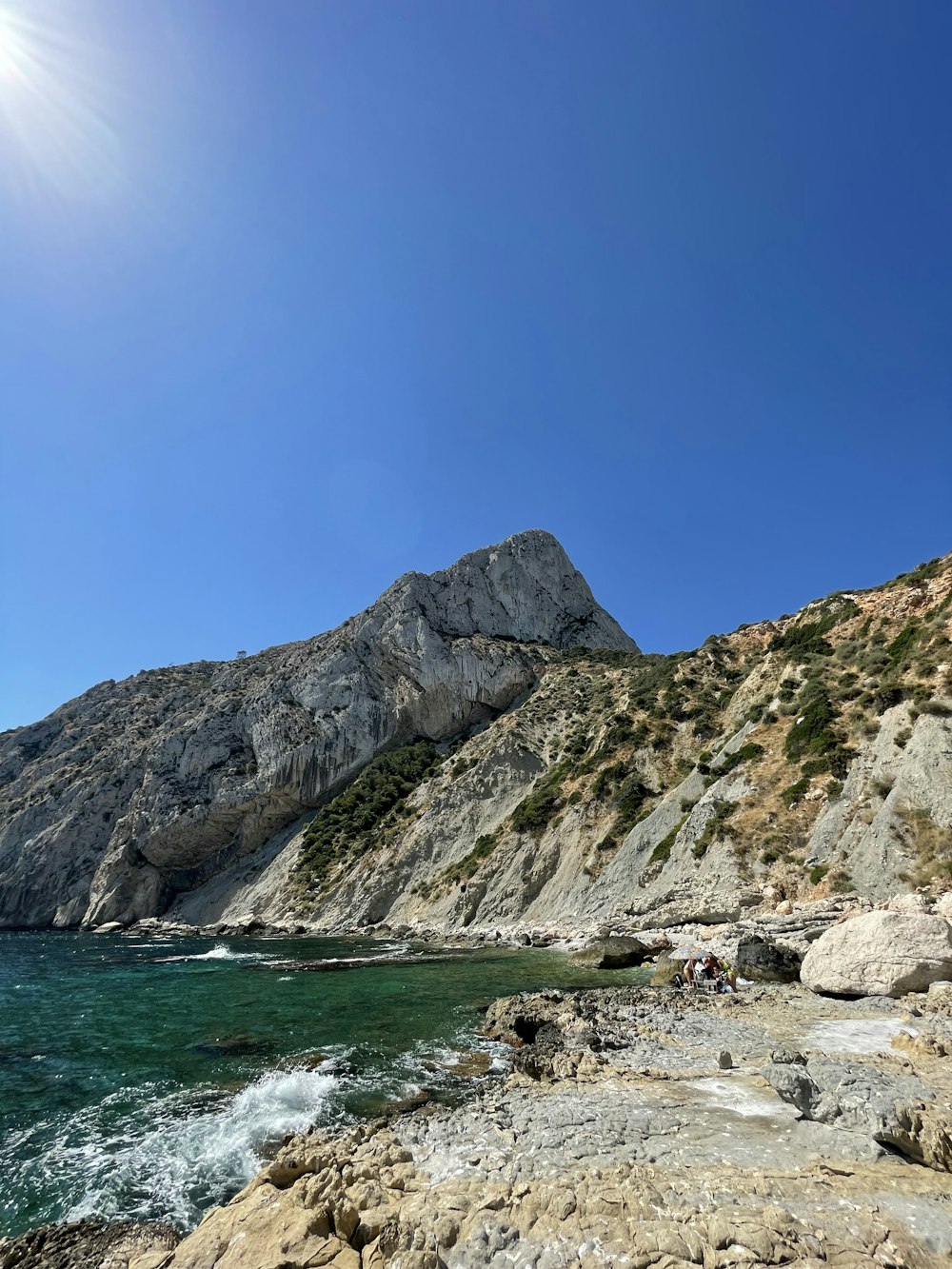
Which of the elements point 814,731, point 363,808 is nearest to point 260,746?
point 363,808

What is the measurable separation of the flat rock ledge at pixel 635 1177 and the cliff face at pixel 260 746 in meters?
62.8

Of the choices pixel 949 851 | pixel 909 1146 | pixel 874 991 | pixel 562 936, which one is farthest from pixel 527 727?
pixel 909 1146

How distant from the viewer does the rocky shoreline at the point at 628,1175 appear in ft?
15.6

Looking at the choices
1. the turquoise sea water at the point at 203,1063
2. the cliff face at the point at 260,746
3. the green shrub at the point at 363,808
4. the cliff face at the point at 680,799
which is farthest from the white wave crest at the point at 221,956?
the cliff face at the point at 260,746

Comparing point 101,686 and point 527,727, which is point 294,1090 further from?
point 101,686

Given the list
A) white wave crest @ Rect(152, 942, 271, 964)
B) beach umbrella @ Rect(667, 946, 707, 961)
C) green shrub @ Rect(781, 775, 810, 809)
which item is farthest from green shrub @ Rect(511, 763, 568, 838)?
beach umbrella @ Rect(667, 946, 707, 961)

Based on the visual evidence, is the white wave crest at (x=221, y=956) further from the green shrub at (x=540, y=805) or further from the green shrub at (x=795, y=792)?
the green shrub at (x=795, y=792)

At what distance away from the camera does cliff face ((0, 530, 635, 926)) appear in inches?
2820

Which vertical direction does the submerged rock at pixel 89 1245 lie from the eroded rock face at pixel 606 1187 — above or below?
below

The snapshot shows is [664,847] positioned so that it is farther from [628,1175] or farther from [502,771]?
[628,1175]

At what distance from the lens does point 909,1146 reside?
5.95m

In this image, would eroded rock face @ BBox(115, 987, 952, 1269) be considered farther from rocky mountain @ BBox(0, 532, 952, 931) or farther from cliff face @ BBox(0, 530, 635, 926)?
cliff face @ BBox(0, 530, 635, 926)

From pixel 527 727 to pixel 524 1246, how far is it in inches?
2199

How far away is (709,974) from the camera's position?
681 inches
